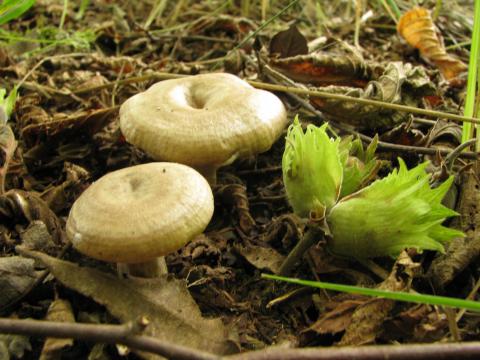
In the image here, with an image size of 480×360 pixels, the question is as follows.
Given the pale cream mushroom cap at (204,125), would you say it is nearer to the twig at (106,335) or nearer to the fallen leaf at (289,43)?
the fallen leaf at (289,43)

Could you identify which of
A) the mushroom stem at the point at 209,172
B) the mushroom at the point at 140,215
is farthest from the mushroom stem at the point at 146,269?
the mushroom stem at the point at 209,172

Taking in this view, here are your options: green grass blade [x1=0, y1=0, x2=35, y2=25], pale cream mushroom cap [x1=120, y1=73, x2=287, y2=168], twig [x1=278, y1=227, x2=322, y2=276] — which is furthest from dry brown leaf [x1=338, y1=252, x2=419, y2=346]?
green grass blade [x1=0, y1=0, x2=35, y2=25]

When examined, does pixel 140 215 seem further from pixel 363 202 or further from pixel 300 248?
pixel 363 202

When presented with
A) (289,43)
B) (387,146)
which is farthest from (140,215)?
(289,43)

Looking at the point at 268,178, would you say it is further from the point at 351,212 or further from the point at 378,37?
the point at 378,37

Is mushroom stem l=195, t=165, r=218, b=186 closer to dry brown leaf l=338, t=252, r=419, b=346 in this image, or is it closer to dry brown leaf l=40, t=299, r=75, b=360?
dry brown leaf l=40, t=299, r=75, b=360

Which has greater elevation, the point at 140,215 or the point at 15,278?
the point at 140,215

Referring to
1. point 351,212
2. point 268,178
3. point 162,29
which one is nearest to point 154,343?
point 351,212
